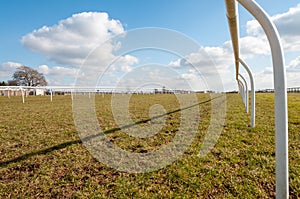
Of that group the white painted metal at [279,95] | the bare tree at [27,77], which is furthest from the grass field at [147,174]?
the bare tree at [27,77]

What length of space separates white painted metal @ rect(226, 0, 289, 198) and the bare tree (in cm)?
6343

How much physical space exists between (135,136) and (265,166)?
2.48 metres

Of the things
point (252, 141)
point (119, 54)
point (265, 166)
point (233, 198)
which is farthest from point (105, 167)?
point (252, 141)

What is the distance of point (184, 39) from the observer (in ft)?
10.4

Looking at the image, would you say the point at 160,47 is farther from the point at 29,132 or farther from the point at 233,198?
the point at 29,132

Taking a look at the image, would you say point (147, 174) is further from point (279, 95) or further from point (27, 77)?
point (27, 77)

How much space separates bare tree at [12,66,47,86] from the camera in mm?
53719

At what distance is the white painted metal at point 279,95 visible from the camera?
145 cm

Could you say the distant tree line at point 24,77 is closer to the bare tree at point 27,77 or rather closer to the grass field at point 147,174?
the bare tree at point 27,77

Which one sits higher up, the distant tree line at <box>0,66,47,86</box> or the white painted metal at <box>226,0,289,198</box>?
the distant tree line at <box>0,66,47,86</box>

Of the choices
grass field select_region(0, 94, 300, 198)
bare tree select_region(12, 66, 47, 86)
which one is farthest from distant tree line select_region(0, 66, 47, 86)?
grass field select_region(0, 94, 300, 198)

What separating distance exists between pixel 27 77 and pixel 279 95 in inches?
2521

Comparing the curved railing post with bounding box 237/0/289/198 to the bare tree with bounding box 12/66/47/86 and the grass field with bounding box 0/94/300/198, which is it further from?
the bare tree with bounding box 12/66/47/86

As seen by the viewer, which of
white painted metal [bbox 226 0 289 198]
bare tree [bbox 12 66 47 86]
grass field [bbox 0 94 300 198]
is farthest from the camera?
bare tree [bbox 12 66 47 86]
